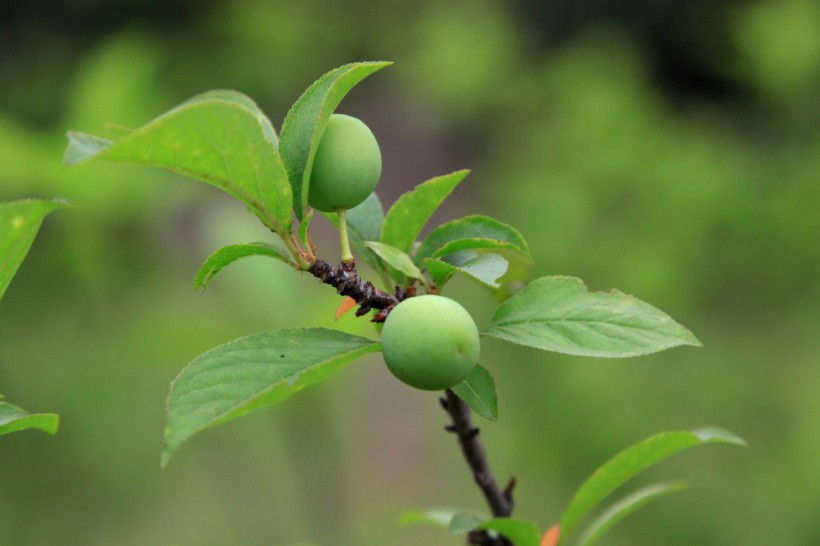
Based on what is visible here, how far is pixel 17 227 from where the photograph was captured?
0.42 metres

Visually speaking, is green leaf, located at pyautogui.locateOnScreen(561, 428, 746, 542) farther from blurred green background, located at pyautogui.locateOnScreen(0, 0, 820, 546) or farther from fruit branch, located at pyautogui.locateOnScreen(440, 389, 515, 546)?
blurred green background, located at pyautogui.locateOnScreen(0, 0, 820, 546)

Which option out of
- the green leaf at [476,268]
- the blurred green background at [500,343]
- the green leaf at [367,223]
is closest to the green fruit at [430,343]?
the green leaf at [476,268]

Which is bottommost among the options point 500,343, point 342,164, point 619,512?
point 500,343

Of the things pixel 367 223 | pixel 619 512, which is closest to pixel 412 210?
pixel 367 223

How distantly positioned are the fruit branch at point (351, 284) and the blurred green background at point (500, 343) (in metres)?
0.78

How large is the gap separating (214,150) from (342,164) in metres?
0.08

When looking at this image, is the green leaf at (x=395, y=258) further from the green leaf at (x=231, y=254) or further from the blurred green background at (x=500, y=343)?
the blurred green background at (x=500, y=343)

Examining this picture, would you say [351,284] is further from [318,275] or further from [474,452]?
[474,452]

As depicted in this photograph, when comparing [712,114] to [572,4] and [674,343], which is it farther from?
[674,343]

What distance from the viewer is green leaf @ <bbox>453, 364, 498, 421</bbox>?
18.8 inches

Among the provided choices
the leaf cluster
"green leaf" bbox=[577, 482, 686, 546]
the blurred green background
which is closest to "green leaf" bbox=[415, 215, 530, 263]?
the leaf cluster

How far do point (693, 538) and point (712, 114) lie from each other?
195 cm

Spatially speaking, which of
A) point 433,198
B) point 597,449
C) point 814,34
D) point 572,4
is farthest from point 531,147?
point 433,198

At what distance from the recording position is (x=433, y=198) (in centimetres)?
54
